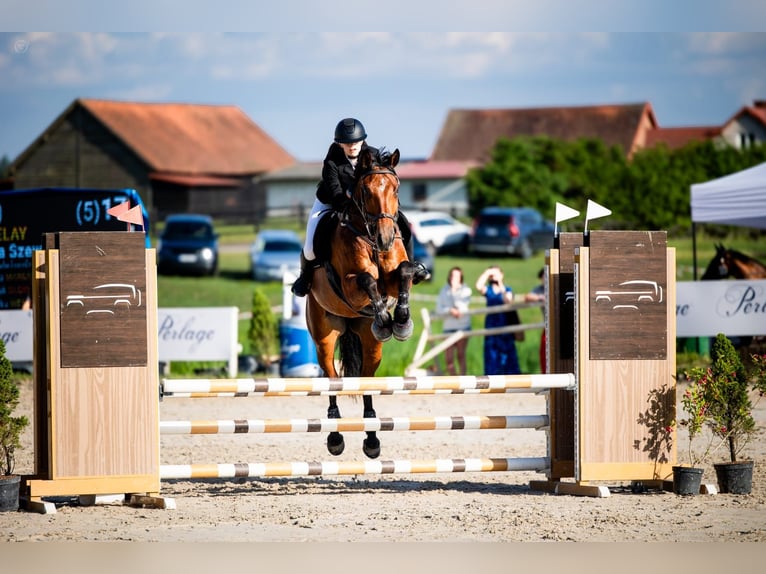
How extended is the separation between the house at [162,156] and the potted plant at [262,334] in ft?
49.1

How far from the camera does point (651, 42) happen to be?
26.0 metres

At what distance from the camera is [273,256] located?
23641 millimetres

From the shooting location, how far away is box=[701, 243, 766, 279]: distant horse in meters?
13.3

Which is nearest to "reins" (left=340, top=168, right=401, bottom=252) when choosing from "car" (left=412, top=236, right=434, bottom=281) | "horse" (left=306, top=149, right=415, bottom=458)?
"horse" (left=306, top=149, right=415, bottom=458)

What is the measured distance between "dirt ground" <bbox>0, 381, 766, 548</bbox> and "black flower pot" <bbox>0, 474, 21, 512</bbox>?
4.0 inches

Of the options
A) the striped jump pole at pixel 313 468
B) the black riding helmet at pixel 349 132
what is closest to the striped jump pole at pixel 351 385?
the striped jump pole at pixel 313 468

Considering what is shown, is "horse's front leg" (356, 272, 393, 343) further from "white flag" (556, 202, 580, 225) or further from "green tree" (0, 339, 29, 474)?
"green tree" (0, 339, 29, 474)

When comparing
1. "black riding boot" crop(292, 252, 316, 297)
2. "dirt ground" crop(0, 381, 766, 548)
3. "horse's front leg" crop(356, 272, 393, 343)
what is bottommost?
"dirt ground" crop(0, 381, 766, 548)

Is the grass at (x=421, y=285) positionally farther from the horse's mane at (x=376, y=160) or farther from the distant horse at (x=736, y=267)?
the horse's mane at (x=376, y=160)

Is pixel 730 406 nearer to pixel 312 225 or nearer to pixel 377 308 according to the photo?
pixel 377 308

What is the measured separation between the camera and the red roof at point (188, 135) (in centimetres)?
3094

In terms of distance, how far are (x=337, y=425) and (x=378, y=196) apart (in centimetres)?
131

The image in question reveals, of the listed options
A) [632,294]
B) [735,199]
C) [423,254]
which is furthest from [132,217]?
[423,254]

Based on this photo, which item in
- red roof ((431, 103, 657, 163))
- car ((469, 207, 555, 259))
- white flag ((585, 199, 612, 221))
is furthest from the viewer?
red roof ((431, 103, 657, 163))
